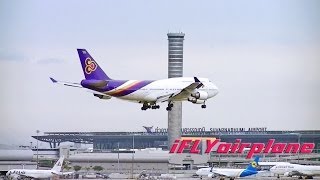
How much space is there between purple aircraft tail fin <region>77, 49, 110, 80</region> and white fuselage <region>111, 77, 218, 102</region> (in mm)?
4229

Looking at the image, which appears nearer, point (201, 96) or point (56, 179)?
point (201, 96)

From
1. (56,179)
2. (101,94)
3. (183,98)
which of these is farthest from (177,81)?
(56,179)

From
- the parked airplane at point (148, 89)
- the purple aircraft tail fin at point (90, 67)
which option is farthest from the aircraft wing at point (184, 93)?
the purple aircraft tail fin at point (90, 67)

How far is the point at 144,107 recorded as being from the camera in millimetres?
160375

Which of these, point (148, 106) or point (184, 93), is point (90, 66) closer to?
point (148, 106)

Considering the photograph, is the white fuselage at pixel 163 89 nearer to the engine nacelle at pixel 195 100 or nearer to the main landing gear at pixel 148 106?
the main landing gear at pixel 148 106

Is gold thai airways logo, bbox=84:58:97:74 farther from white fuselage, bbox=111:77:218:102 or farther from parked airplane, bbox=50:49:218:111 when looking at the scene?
white fuselage, bbox=111:77:218:102

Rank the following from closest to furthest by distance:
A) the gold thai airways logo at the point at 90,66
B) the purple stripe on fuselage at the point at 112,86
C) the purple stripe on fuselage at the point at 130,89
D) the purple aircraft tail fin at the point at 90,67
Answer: the purple stripe on fuselage at the point at 112,86 < the purple stripe on fuselage at the point at 130,89 < the purple aircraft tail fin at the point at 90,67 < the gold thai airways logo at the point at 90,66

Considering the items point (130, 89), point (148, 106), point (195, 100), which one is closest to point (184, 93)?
point (195, 100)

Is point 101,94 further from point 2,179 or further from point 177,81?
point 2,179

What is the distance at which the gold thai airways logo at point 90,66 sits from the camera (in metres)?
167

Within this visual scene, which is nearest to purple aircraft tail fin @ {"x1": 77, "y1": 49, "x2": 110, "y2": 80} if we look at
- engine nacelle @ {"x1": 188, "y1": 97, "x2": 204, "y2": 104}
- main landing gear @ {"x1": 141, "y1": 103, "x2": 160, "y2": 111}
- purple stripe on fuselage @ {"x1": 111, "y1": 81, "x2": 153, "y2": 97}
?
purple stripe on fuselage @ {"x1": 111, "y1": 81, "x2": 153, "y2": 97}

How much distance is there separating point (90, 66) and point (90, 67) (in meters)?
0.29

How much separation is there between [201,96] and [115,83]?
42.0 feet
